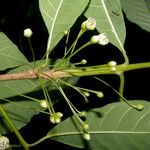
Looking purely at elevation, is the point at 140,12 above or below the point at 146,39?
above

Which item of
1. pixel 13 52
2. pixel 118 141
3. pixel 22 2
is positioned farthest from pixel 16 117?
pixel 22 2

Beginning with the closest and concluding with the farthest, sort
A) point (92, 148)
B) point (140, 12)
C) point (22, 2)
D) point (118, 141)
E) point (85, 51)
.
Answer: point (118, 141) < point (92, 148) < point (140, 12) < point (85, 51) < point (22, 2)

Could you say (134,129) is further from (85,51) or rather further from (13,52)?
(85,51)

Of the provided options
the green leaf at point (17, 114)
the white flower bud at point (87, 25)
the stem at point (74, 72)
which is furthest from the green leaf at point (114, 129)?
the white flower bud at point (87, 25)

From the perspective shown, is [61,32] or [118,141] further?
[118,141]

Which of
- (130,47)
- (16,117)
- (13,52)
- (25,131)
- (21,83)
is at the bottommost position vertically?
(25,131)

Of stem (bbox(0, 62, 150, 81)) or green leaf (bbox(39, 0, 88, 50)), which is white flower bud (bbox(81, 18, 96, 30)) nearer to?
green leaf (bbox(39, 0, 88, 50))


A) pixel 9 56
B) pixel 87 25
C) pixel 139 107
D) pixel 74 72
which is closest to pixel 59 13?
pixel 87 25

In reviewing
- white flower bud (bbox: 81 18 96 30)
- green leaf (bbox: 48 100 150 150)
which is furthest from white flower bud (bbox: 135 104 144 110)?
white flower bud (bbox: 81 18 96 30)

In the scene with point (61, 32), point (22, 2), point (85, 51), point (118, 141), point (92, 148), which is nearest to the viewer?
point (61, 32)
